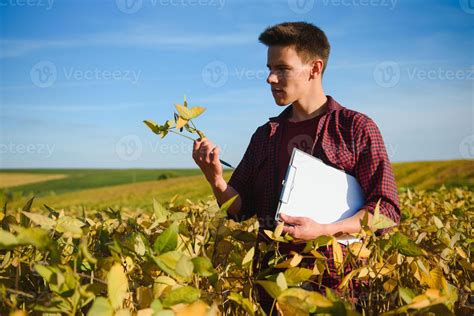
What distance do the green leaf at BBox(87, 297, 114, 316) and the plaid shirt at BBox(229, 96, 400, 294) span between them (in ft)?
3.76

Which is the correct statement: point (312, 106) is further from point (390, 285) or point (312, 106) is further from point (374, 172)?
point (390, 285)

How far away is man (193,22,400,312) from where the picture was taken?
1.99 metres

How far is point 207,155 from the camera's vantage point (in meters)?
1.87

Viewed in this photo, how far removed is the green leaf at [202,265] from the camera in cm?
109

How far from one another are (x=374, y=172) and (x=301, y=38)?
0.73 meters

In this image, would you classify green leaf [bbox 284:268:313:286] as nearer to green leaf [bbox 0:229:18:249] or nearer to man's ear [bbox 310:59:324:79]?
green leaf [bbox 0:229:18:249]

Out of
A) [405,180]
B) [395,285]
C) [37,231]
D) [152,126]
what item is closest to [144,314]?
[37,231]

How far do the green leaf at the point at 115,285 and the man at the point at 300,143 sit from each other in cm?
86

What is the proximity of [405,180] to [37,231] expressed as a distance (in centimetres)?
1988

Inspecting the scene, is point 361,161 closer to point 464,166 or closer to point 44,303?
point 44,303

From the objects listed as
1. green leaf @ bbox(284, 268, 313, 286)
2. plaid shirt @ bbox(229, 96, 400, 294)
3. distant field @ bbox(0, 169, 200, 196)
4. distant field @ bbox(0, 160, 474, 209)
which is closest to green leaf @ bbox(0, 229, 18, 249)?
green leaf @ bbox(284, 268, 313, 286)

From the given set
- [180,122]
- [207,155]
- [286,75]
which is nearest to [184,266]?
[180,122]

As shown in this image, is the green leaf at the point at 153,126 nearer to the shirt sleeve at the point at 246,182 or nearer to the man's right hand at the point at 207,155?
the man's right hand at the point at 207,155

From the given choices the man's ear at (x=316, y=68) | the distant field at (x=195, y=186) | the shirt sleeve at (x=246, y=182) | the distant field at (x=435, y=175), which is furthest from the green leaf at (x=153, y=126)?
the distant field at (x=435, y=175)
